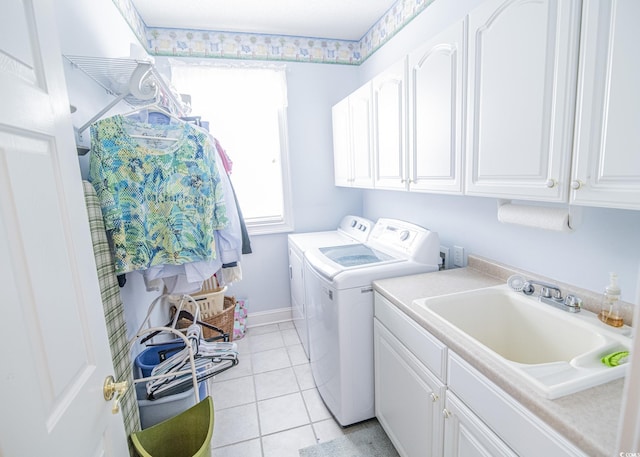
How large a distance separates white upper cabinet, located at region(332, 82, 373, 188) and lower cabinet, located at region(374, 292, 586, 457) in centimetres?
109

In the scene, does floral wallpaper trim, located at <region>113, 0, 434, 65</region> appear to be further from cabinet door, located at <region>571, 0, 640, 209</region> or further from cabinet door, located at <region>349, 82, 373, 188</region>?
cabinet door, located at <region>571, 0, 640, 209</region>

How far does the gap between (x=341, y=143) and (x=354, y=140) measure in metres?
0.29

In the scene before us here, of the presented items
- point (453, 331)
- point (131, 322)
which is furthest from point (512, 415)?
point (131, 322)

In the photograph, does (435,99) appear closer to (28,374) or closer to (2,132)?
(2,132)

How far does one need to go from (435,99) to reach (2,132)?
151cm

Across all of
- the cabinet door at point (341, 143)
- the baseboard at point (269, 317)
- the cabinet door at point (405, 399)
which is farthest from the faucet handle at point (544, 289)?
the baseboard at point (269, 317)

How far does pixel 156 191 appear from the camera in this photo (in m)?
1.31

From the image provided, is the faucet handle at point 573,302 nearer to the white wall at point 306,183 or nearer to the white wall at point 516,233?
the white wall at point 516,233

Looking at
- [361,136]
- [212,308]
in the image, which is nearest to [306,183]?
[361,136]

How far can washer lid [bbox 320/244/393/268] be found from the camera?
1.94 metres

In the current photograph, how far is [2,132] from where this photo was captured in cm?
53

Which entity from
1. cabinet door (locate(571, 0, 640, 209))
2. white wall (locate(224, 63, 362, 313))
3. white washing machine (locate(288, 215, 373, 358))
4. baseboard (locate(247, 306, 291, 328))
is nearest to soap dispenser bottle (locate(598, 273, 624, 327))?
cabinet door (locate(571, 0, 640, 209))

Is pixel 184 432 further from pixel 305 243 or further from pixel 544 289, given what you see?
pixel 544 289

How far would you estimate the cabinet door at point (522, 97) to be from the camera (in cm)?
93
